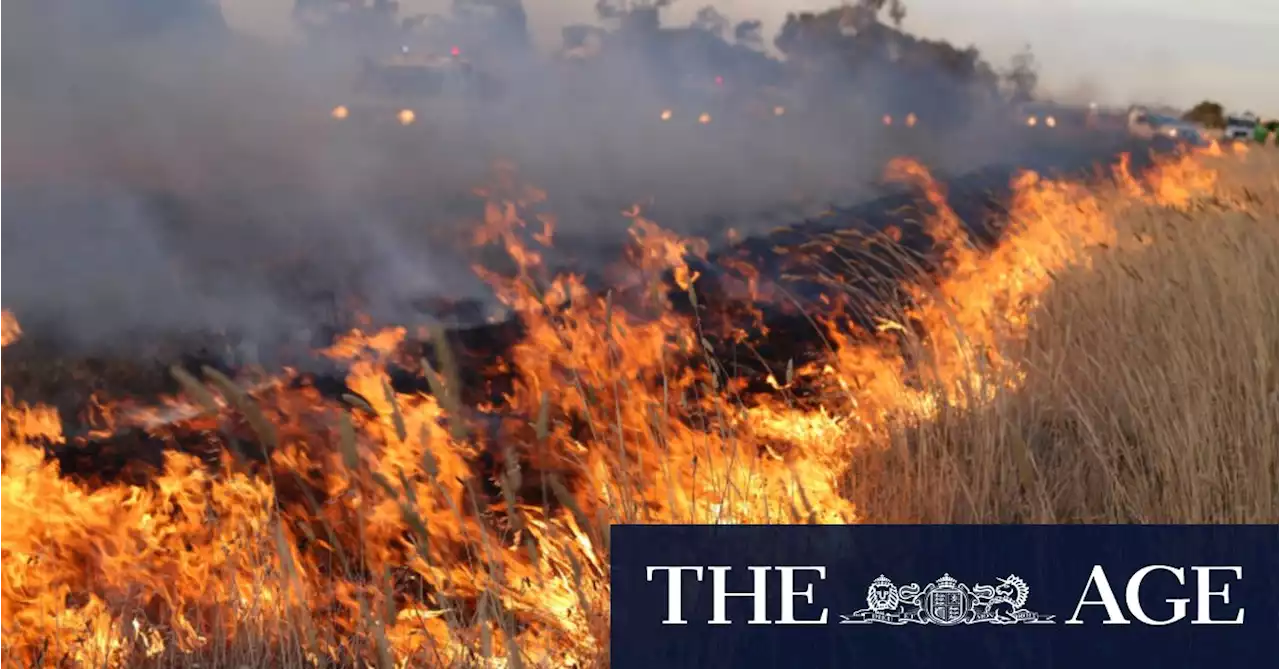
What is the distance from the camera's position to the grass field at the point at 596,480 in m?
3.59

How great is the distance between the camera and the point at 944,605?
332 cm

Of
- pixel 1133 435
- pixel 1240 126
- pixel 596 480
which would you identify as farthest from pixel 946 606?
pixel 1240 126

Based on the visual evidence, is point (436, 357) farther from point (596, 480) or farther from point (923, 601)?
point (923, 601)

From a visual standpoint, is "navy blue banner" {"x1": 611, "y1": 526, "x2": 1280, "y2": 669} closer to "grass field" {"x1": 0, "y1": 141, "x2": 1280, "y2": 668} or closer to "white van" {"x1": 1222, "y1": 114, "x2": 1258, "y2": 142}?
"grass field" {"x1": 0, "y1": 141, "x2": 1280, "y2": 668}

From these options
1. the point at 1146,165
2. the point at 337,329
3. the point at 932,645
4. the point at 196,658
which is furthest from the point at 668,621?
the point at 1146,165

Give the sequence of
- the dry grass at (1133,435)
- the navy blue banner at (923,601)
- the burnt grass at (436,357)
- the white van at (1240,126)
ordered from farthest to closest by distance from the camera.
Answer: the white van at (1240,126) < the burnt grass at (436,357) < the dry grass at (1133,435) < the navy blue banner at (923,601)

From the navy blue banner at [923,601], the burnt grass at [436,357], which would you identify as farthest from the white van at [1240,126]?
the navy blue banner at [923,601]

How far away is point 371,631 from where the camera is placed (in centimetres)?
322

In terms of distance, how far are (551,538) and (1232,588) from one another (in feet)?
6.45

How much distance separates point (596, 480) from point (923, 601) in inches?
47.0

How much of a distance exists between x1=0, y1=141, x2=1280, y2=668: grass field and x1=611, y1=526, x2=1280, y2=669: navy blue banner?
0.20 m

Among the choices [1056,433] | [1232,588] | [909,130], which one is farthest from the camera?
[909,130]

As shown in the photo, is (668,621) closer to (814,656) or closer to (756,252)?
(814,656)

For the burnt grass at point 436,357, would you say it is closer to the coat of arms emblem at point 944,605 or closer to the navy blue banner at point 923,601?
the navy blue banner at point 923,601
